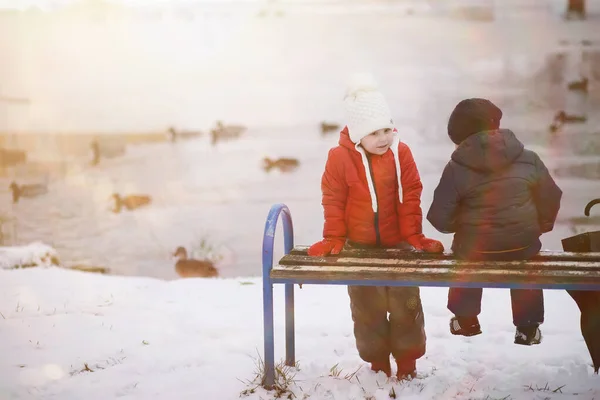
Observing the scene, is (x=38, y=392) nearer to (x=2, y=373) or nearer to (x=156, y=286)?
(x=2, y=373)

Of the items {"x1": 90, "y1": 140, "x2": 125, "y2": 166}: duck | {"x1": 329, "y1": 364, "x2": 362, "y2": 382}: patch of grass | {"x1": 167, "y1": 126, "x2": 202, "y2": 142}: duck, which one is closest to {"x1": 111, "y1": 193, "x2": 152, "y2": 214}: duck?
{"x1": 90, "y1": 140, "x2": 125, "y2": 166}: duck

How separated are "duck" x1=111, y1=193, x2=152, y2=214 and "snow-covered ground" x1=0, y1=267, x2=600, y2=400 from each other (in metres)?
3.60

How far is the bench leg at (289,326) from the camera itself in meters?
3.27

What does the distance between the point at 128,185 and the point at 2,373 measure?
5884mm

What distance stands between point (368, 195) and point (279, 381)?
105 cm

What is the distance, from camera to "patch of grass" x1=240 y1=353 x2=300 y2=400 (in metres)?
3.02

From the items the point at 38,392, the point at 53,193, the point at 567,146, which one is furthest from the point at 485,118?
the point at 53,193

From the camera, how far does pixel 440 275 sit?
2.63m

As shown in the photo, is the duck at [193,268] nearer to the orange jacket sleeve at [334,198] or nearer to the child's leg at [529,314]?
the orange jacket sleeve at [334,198]

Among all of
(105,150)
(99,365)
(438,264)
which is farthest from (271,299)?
(105,150)

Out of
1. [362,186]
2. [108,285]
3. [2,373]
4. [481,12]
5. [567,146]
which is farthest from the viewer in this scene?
[481,12]

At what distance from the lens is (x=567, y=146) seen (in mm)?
8891

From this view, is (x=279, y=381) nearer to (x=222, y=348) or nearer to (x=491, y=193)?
(x=222, y=348)

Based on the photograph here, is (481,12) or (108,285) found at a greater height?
(481,12)
